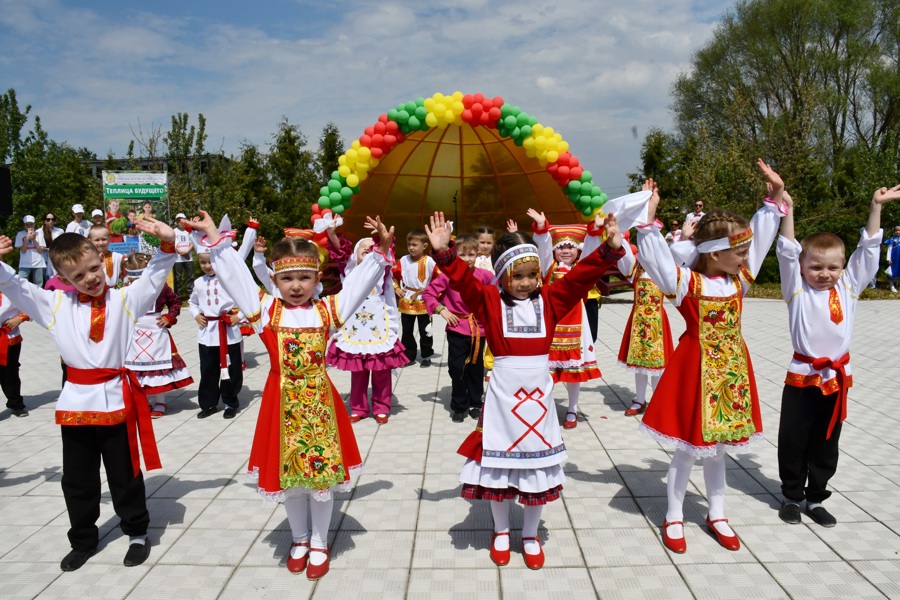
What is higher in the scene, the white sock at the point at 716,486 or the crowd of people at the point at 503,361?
the crowd of people at the point at 503,361

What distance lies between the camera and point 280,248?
344cm

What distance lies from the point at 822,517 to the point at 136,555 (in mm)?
4339

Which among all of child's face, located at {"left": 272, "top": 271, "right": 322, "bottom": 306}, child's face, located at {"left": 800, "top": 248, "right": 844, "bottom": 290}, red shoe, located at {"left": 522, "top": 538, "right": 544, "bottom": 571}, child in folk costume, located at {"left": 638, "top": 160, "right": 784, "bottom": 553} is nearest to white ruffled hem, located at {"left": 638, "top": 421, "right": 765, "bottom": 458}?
child in folk costume, located at {"left": 638, "top": 160, "right": 784, "bottom": 553}

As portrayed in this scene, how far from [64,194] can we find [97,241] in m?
20.0

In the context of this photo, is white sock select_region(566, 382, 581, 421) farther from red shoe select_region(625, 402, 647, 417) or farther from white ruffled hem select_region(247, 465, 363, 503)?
white ruffled hem select_region(247, 465, 363, 503)

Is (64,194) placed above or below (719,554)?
above

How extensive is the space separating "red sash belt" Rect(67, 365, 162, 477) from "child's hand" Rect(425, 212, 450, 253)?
2.10 meters

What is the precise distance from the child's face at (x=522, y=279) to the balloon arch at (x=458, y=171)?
18.1ft

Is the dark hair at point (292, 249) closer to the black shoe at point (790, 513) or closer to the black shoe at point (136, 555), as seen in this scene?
the black shoe at point (136, 555)

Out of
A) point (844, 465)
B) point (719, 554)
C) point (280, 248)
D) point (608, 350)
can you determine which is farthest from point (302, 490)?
point (608, 350)

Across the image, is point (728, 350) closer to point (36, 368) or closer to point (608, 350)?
point (608, 350)

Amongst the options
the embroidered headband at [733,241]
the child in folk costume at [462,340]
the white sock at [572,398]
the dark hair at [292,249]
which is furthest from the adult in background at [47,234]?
the embroidered headband at [733,241]

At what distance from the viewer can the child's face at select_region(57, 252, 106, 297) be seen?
3.51 m

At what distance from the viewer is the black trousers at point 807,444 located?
13.5ft
